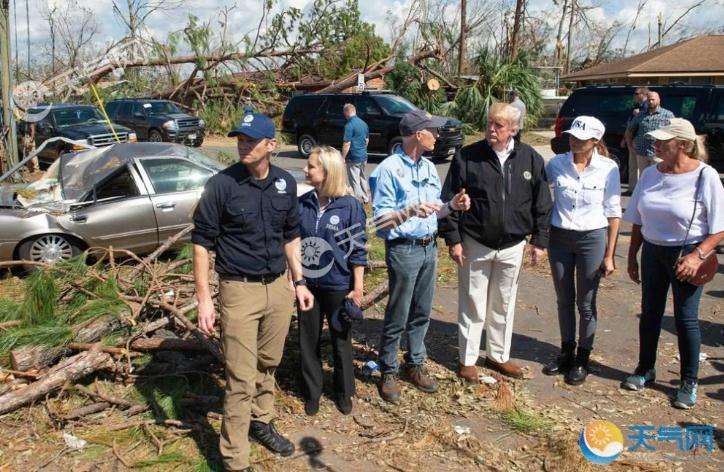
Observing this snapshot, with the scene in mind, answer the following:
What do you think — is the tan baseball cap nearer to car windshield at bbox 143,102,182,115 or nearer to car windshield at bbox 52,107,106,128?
car windshield at bbox 52,107,106,128

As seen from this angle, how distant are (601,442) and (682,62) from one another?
81.6 feet

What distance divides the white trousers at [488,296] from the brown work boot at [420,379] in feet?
0.97

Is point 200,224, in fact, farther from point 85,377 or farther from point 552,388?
point 552,388

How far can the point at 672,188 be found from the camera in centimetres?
385

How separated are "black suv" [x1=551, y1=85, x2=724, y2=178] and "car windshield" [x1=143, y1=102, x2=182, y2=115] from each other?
1319 centimetres

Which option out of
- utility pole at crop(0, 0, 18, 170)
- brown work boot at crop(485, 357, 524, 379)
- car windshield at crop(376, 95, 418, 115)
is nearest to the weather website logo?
brown work boot at crop(485, 357, 524, 379)

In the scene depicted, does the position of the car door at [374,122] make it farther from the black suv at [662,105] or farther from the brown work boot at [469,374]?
the brown work boot at [469,374]

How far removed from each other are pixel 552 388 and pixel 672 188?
5.16 ft

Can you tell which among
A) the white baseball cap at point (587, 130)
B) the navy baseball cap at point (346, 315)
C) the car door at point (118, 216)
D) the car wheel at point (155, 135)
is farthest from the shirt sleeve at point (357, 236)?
the car wheel at point (155, 135)

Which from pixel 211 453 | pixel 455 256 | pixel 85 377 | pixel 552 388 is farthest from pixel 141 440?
pixel 552 388

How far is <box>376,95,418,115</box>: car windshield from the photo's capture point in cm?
1616

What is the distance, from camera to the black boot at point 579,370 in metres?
4.36

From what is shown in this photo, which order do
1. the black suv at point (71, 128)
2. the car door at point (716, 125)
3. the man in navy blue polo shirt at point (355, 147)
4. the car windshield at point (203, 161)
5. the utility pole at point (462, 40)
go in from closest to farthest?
the car windshield at point (203, 161) < the man in navy blue polo shirt at point (355, 147) < the car door at point (716, 125) < the black suv at point (71, 128) < the utility pole at point (462, 40)

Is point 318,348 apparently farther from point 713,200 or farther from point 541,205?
point 713,200
